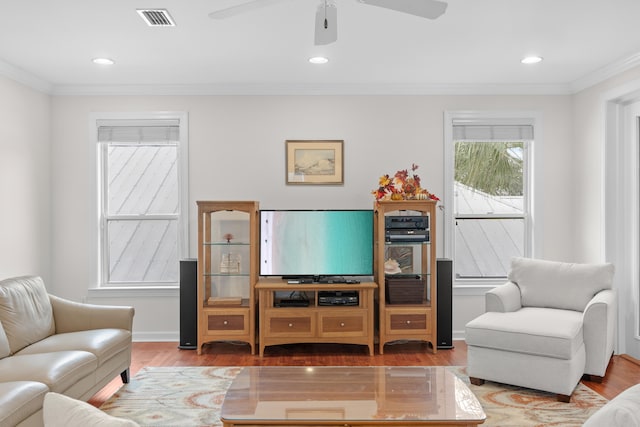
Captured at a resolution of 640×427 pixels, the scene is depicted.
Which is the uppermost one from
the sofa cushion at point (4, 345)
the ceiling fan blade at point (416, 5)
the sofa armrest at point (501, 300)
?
the ceiling fan blade at point (416, 5)

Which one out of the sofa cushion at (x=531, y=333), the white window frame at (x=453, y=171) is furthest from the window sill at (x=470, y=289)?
the sofa cushion at (x=531, y=333)

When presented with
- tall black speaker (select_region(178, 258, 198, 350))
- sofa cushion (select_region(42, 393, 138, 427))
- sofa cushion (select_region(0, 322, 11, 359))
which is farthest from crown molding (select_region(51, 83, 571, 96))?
sofa cushion (select_region(42, 393, 138, 427))

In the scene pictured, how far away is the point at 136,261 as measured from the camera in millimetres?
5449

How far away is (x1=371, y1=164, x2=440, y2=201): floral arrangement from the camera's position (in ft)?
16.3

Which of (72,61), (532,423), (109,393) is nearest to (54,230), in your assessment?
(72,61)

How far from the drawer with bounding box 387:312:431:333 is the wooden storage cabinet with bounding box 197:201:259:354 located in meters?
1.25

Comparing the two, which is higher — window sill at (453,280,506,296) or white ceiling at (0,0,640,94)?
A: white ceiling at (0,0,640,94)

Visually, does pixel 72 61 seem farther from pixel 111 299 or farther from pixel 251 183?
pixel 111 299

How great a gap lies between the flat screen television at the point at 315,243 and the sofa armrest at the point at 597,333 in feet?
6.18

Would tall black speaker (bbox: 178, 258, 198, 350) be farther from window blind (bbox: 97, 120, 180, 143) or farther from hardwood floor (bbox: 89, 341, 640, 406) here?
window blind (bbox: 97, 120, 180, 143)

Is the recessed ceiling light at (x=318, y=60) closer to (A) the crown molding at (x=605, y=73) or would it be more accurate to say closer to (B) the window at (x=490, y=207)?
(B) the window at (x=490, y=207)

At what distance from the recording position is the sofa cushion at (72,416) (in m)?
1.19

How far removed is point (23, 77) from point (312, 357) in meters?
3.51

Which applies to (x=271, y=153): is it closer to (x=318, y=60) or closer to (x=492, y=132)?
(x=318, y=60)
